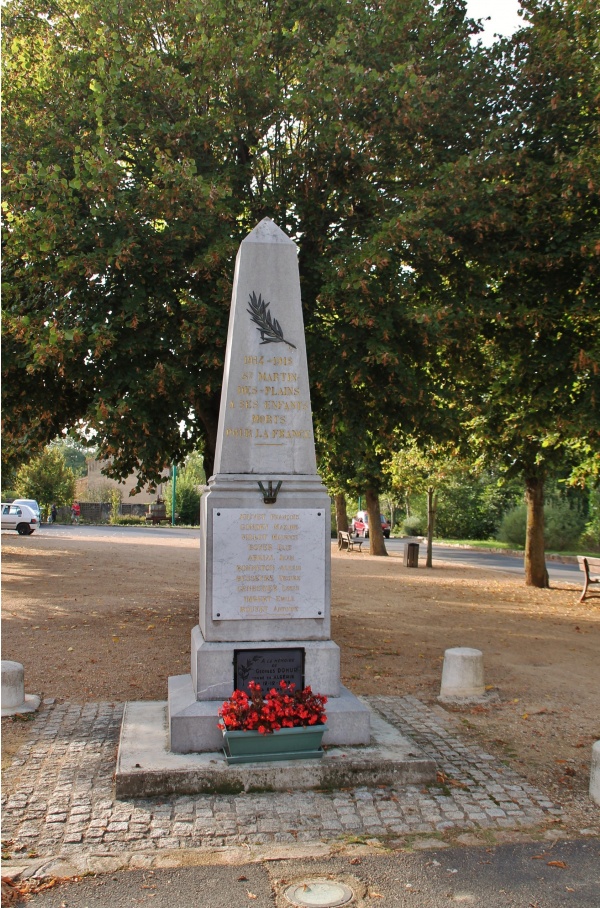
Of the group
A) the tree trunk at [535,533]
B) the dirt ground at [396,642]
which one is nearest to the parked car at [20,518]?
the dirt ground at [396,642]

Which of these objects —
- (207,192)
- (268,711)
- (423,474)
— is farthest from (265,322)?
(423,474)

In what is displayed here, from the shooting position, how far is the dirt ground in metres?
7.11

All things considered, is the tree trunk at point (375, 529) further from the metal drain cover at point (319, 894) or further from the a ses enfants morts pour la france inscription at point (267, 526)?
the metal drain cover at point (319, 894)

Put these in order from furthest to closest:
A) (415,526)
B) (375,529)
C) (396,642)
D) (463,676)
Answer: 1. (415,526)
2. (375,529)
3. (396,642)
4. (463,676)

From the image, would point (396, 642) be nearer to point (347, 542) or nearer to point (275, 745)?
point (275, 745)

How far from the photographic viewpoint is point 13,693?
7504 mm

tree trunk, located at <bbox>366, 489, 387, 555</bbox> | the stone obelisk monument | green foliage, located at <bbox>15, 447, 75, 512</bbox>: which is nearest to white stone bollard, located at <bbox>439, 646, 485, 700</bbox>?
the stone obelisk monument

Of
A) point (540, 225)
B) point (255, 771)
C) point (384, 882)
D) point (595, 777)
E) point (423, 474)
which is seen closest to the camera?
point (384, 882)

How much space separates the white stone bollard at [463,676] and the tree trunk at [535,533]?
409 inches

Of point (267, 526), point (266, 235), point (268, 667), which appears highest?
point (266, 235)

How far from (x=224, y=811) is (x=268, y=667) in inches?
50.3

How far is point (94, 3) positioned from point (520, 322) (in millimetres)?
7317

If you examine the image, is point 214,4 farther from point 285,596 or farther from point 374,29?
point 285,596

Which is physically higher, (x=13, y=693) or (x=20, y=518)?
(x=20, y=518)
